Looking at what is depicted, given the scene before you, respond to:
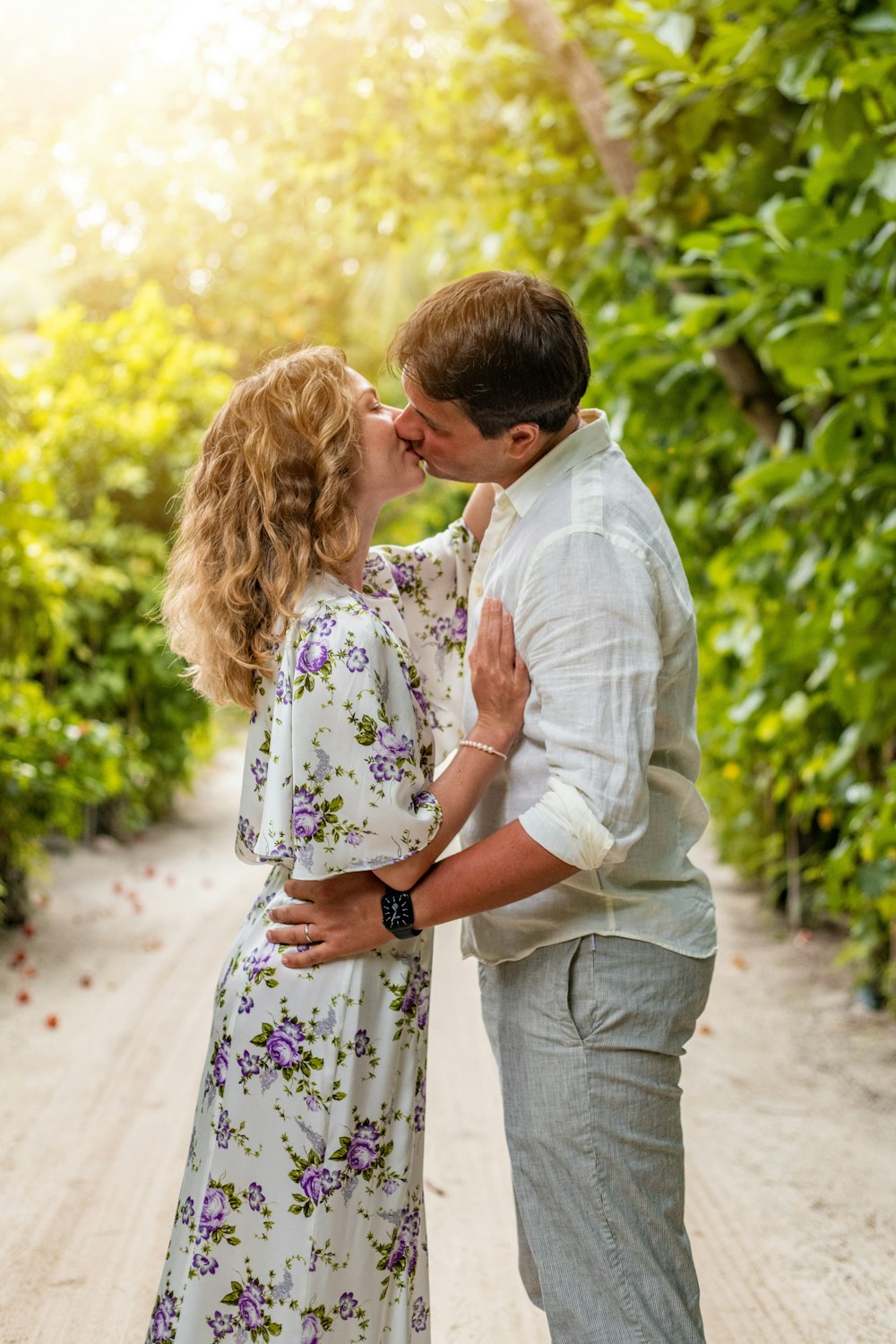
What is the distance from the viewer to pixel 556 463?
168 centimetres

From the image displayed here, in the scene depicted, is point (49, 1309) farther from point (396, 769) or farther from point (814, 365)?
point (814, 365)

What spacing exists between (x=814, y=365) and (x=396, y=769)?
1621 millimetres

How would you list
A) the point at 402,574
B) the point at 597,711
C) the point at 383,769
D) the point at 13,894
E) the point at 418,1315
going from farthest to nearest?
the point at 13,894
the point at 402,574
the point at 418,1315
the point at 383,769
the point at 597,711

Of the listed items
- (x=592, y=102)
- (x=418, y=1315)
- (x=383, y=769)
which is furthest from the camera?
(x=592, y=102)

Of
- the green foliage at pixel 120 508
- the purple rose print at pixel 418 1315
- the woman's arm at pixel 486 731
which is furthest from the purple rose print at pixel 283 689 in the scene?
the green foliage at pixel 120 508

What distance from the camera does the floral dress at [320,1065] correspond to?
5.20ft

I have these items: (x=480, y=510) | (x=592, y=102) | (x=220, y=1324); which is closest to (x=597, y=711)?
(x=480, y=510)

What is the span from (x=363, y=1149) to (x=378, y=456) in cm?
96

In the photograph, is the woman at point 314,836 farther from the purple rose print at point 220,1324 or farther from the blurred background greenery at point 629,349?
the blurred background greenery at point 629,349

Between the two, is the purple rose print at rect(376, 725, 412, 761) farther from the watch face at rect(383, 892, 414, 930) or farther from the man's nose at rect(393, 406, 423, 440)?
the man's nose at rect(393, 406, 423, 440)

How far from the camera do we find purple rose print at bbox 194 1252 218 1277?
5.55ft

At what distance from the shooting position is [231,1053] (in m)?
1.71

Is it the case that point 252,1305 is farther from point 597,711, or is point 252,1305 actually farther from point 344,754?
point 597,711

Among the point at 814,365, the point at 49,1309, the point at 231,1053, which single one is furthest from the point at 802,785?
the point at 231,1053
